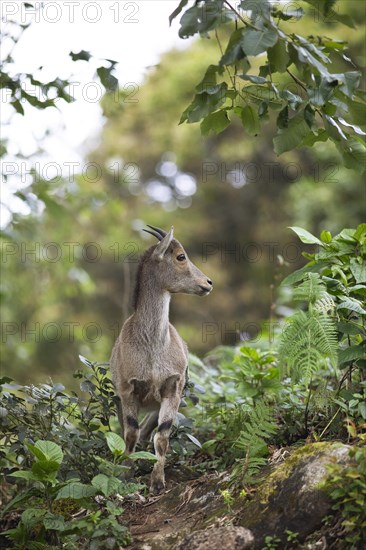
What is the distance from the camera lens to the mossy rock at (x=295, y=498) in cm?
482

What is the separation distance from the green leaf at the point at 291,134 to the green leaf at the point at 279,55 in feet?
1.47

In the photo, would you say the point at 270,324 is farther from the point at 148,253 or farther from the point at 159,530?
the point at 159,530

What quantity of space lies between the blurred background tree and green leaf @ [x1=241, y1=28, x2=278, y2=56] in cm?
1333

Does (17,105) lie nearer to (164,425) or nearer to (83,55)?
(83,55)

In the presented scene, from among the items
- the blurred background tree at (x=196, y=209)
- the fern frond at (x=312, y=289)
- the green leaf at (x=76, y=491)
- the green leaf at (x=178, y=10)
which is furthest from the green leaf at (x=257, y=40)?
the blurred background tree at (x=196, y=209)

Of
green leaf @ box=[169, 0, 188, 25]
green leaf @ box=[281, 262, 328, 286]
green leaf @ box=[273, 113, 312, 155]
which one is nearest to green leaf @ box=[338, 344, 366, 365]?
green leaf @ box=[281, 262, 328, 286]

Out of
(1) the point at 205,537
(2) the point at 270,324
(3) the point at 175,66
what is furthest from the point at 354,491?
(3) the point at 175,66

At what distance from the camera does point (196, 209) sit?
28.3 metres

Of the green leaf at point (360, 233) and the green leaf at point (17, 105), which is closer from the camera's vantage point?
the green leaf at point (360, 233)

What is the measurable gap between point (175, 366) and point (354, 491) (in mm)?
2617

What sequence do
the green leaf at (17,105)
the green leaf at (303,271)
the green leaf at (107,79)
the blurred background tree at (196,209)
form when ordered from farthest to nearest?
1. the blurred background tree at (196,209)
2. the green leaf at (17,105)
3. the green leaf at (107,79)
4. the green leaf at (303,271)

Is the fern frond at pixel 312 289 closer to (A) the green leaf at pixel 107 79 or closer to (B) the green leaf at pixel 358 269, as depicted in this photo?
(B) the green leaf at pixel 358 269

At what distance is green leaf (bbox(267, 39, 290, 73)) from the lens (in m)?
5.15

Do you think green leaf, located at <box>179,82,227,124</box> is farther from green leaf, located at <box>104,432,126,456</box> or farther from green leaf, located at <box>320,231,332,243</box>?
green leaf, located at <box>104,432,126,456</box>
